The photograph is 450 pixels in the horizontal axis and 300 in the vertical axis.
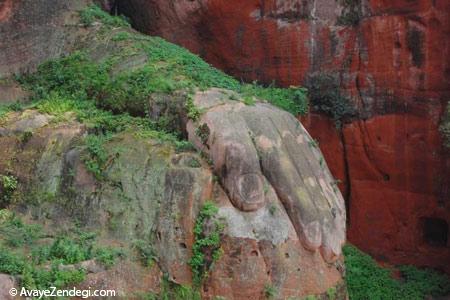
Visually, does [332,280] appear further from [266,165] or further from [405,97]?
[405,97]

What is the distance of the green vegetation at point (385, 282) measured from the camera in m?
12.8

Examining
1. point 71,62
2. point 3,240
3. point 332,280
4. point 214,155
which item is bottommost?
point 332,280

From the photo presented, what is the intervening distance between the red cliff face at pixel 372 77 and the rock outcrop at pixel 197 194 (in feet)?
9.15

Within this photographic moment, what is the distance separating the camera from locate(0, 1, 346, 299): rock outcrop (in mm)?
9953

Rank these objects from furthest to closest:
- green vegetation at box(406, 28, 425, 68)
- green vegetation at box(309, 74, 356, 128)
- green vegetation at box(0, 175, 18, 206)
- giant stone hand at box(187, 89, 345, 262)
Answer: green vegetation at box(309, 74, 356, 128), green vegetation at box(406, 28, 425, 68), green vegetation at box(0, 175, 18, 206), giant stone hand at box(187, 89, 345, 262)

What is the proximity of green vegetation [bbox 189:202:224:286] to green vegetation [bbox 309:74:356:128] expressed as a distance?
4.89 meters

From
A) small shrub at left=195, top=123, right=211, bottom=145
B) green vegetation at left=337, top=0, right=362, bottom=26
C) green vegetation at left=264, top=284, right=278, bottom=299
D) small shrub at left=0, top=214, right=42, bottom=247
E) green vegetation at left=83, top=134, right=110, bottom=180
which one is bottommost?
green vegetation at left=264, top=284, right=278, bottom=299

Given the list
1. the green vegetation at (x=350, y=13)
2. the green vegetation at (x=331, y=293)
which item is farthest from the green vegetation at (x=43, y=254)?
the green vegetation at (x=350, y=13)

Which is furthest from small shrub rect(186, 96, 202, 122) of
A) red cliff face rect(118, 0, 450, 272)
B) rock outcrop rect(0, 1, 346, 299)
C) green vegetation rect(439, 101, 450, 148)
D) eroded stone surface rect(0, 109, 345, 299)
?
green vegetation rect(439, 101, 450, 148)

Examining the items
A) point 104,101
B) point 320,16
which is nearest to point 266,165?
point 104,101

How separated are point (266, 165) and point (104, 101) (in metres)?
3.47

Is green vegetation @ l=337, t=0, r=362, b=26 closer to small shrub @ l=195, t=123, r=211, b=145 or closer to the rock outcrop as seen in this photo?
the rock outcrop

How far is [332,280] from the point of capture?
34.7 ft

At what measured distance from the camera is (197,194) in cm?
1027
